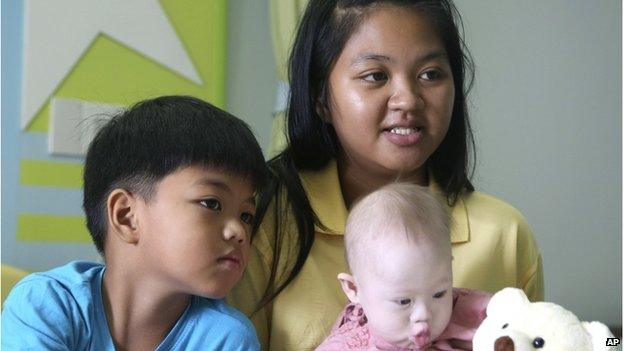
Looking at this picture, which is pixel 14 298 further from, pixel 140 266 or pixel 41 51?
pixel 41 51

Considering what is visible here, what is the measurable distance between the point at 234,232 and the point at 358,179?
0.38 m

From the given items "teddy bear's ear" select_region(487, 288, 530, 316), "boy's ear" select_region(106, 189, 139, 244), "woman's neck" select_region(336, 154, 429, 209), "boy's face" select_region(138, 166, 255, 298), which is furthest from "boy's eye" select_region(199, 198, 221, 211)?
"teddy bear's ear" select_region(487, 288, 530, 316)

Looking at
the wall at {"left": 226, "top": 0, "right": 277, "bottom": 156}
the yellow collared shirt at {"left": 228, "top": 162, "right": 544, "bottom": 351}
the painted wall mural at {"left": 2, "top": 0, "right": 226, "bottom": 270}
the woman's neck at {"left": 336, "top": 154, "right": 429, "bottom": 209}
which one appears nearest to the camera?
the yellow collared shirt at {"left": 228, "top": 162, "right": 544, "bottom": 351}

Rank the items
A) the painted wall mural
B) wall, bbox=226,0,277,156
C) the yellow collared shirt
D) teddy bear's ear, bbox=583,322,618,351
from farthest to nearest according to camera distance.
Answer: wall, bbox=226,0,277,156 < the painted wall mural < the yellow collared shirt < teddy bear's ear, bbox=583,322,618,351

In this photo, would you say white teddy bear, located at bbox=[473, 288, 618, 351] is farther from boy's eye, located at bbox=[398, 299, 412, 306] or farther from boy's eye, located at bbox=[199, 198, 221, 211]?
boy's eye, located at bbox=[199, 198, 221, 211]

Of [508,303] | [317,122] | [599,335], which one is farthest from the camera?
[317,122]

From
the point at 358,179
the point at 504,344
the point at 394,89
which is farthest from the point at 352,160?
the point at 504,344

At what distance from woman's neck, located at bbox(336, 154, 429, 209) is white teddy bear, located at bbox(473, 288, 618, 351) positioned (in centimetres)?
48

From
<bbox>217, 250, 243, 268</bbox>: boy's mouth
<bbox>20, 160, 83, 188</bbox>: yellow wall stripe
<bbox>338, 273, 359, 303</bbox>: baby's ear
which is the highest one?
<bbox>217, 250, 243, 268</bbox>: boy's mouth

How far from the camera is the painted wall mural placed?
2.04m

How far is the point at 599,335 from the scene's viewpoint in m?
0.82

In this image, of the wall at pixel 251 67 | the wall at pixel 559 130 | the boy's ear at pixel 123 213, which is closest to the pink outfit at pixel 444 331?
the boy's ear at pixel 123 213

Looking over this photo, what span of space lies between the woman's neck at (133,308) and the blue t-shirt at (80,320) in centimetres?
2

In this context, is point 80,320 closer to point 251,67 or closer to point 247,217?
point 247,217
